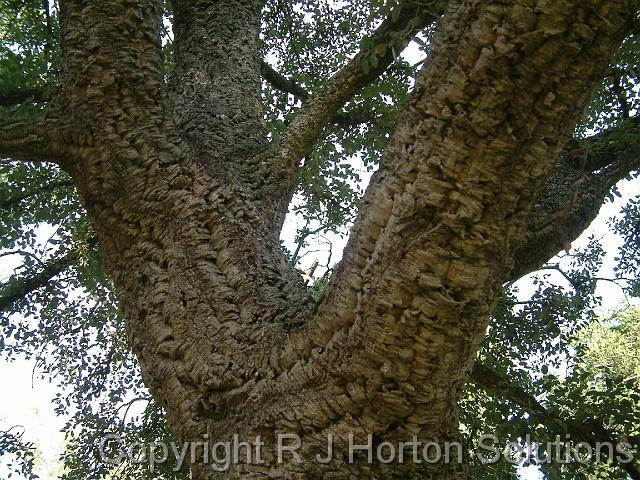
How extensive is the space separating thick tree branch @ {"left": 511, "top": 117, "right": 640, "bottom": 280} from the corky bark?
2.70 ft

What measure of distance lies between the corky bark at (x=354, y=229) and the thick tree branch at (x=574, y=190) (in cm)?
82

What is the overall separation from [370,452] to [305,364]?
29 centimetres

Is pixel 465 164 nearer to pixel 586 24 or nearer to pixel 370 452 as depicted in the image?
pixel 586 24

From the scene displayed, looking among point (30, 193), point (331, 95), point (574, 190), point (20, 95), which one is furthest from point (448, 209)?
point (30, 193)

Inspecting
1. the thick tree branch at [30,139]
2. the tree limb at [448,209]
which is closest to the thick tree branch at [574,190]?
the tree limb at [448,209]

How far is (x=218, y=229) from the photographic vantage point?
2059 millimetres

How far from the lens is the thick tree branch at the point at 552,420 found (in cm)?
274

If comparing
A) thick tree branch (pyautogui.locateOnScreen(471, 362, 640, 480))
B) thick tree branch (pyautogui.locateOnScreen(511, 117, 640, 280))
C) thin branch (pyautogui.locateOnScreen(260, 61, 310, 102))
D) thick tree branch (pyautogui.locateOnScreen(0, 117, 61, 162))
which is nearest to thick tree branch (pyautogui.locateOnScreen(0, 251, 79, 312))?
thin branch (pyautogui.locateOnScreen(260, 61, 310, 102))

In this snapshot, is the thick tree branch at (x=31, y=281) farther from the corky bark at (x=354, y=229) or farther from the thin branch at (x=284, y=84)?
the corky bark at (x=354, y=229)

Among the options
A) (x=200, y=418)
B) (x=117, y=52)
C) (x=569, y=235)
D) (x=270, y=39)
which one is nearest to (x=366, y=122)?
(x=270, y=39)

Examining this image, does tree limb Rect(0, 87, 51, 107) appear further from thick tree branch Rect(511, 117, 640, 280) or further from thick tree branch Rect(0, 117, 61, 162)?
thick tree branch Rect(511, 117, 640, 280)

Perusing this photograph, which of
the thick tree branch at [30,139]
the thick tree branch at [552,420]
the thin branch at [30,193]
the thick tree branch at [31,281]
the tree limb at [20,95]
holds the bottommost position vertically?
the thick tree branch at [552,420]

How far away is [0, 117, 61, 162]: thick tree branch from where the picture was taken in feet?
7.20

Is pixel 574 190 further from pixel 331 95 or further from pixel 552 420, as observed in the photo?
pixel 552 420
